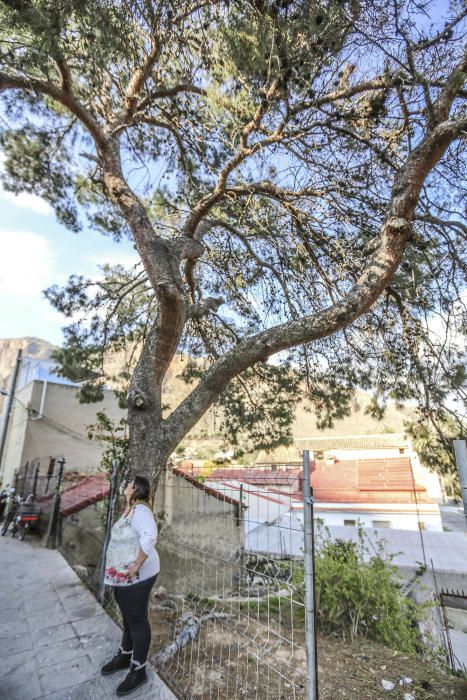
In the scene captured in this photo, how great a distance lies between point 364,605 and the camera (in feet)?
12.4

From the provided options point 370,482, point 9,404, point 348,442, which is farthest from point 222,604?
point 348,442

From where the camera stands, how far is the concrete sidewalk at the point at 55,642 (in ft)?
7.71

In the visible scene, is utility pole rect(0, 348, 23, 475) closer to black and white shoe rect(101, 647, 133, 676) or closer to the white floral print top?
black and white shoe rect(101, 647, 133, 676)

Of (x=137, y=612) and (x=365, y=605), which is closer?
(x=137, y=612)

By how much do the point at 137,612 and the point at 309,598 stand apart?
1248 mm

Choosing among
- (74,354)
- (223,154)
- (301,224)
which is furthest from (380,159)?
(74,354)

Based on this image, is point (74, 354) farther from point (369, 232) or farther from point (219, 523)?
point (369, 232)

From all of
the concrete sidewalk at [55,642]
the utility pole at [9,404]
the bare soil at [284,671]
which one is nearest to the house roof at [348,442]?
the utility pole at [9,404]

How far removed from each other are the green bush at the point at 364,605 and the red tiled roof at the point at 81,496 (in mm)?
3790

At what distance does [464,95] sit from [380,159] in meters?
1.02

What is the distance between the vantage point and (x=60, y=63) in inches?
147

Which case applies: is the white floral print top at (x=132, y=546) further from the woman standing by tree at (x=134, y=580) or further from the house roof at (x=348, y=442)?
the house roof at (x=348, y=442)

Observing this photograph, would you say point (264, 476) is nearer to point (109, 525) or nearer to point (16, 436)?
point (109, 525)

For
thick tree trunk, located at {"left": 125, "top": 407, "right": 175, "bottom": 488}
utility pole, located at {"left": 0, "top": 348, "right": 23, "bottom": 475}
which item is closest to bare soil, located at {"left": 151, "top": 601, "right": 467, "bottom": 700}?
thick tree trunk, located at {"left": 125, "top": 407, "right": 175, "bottom": 488}
